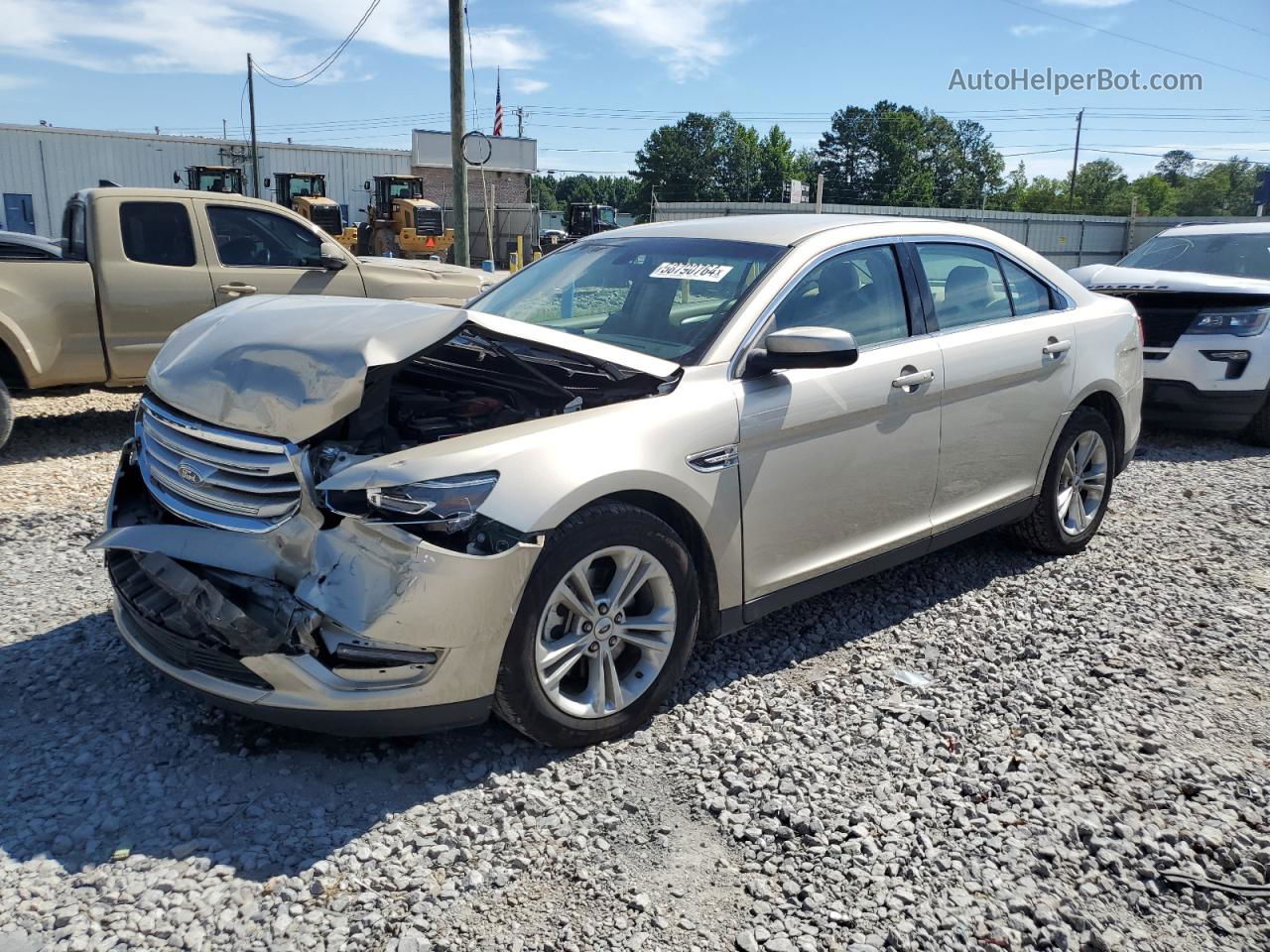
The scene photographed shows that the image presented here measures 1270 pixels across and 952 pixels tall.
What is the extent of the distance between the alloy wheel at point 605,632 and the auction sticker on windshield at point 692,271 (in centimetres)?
134

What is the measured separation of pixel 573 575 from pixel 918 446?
1847 mm

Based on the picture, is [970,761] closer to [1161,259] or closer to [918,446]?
[918,446]

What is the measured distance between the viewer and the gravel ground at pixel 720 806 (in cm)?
248

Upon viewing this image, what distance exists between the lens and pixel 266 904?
8.18 feet

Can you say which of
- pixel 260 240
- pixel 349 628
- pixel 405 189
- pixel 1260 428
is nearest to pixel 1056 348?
pixel 349 628

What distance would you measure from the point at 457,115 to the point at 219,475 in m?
14.2

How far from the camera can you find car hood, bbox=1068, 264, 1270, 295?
8266 millimetres

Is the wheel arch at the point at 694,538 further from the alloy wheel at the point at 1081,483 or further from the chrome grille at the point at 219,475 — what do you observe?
the alloy wheel at the point at 1081,483

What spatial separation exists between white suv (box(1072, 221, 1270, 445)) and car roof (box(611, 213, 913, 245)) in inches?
200

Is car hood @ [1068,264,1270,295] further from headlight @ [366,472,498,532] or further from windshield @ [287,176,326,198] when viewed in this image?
windshield @ [287,176,326,198]

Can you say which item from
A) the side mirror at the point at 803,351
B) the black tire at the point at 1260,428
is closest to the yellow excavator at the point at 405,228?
the black tire at the point at 1260,428

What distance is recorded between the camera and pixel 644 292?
4141 mm

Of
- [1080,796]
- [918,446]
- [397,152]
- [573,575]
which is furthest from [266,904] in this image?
[397,152]


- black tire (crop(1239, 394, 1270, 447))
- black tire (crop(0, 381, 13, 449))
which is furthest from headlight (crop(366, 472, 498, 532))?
black tire (crop(1239, 394, 1270, 447))
